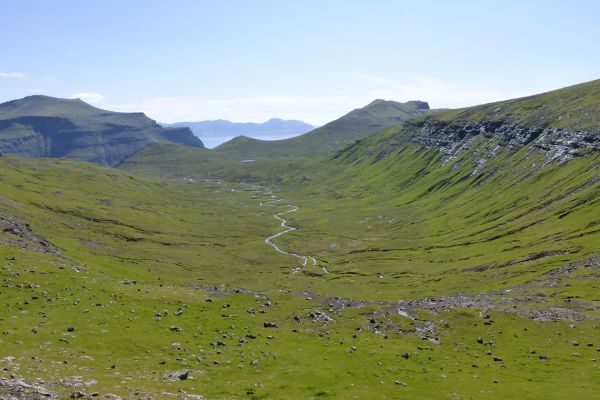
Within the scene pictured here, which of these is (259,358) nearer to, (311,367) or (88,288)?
(311,367)

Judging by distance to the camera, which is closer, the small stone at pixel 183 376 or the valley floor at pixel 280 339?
the valley floor at pixel 280 339

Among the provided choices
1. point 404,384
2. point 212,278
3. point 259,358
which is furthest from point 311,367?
point 212,278

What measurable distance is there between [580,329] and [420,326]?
20331 millimetres

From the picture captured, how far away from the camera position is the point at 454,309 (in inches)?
2881

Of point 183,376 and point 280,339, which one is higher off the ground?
point 183,376

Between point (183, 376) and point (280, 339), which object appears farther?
point (280, 339)

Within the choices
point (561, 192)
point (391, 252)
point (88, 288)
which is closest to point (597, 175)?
point (561, 192)

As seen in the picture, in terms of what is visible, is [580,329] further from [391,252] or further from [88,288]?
[391,252]

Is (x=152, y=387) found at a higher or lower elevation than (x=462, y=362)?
higher

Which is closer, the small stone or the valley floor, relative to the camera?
the valley floor

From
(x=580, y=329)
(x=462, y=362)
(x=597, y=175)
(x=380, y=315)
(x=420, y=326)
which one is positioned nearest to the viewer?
(x=462, y=362)

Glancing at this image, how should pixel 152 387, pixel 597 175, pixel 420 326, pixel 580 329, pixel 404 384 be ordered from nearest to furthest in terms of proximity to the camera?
pixel 152 387 < pixel 404 384 < pixel 580 329 < pixel 420 326 < pixel 597 175

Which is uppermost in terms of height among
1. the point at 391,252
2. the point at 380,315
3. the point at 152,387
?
the point at 152,387

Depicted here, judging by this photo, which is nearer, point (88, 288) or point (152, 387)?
point (152, 387)
